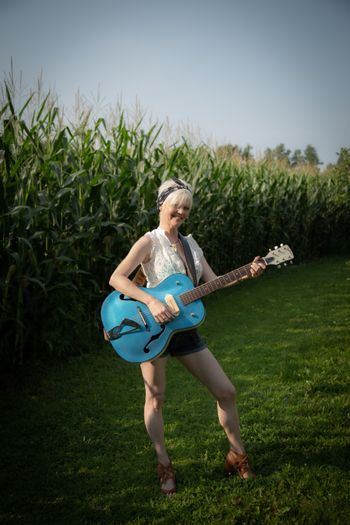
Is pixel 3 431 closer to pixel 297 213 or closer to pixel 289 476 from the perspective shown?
pixel 289 476

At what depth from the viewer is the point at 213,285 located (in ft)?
7.39

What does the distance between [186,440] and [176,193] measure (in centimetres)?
185

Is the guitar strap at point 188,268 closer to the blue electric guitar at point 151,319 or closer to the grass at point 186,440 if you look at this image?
the blue electric guitar at point 151,319

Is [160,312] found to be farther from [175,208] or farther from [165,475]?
[165,475]

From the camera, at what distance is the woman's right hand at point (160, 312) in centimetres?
205

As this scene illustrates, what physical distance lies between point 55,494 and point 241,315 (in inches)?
167

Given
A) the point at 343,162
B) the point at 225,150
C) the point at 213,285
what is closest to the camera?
the point at 213,285

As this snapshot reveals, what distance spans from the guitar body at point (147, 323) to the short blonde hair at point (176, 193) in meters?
0.41

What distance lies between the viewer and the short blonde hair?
7.18ft

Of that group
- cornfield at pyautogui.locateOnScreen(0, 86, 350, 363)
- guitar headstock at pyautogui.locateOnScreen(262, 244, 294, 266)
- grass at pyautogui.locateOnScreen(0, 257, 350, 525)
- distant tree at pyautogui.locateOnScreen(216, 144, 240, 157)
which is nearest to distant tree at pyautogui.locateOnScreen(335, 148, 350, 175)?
distant tree at pyautogui.locateOnScreen(216, 144, 240, 157)

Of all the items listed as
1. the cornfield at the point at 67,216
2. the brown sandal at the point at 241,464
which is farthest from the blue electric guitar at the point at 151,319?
the cornfield at the point at 67,216

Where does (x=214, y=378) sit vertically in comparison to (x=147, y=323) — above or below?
below

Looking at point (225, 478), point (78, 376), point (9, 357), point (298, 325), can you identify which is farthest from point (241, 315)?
point (225, 478)

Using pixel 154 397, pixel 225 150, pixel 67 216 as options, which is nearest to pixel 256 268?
pixel 154 397
